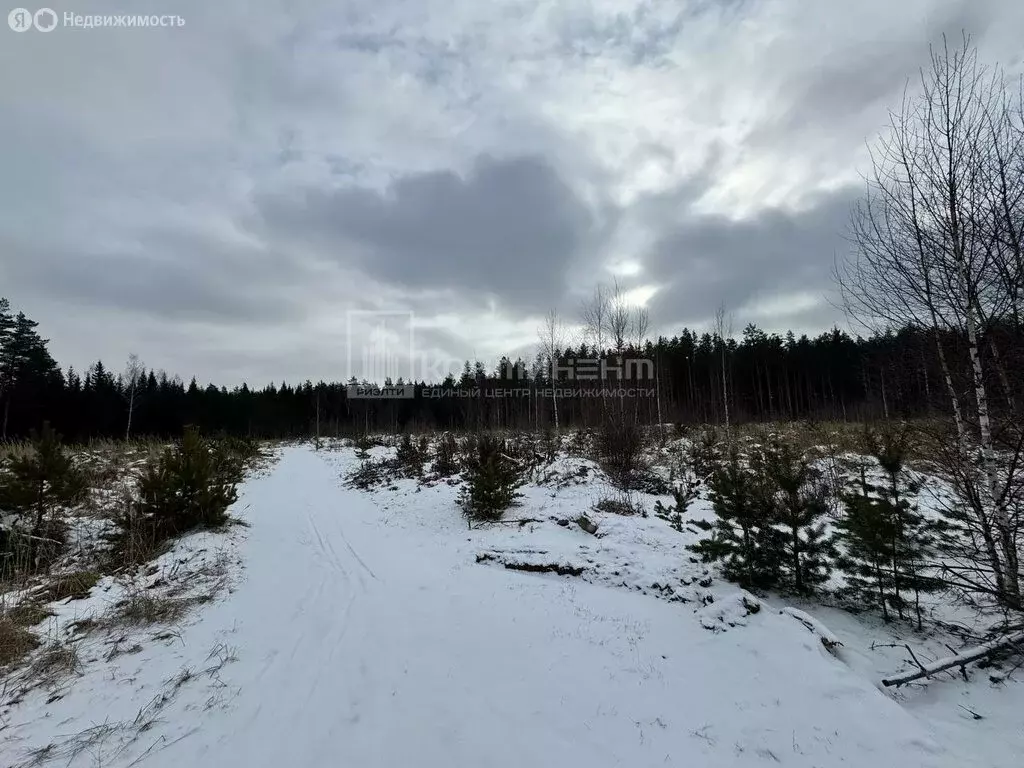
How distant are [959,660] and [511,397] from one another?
128 ft

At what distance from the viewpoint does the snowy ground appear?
318 cm

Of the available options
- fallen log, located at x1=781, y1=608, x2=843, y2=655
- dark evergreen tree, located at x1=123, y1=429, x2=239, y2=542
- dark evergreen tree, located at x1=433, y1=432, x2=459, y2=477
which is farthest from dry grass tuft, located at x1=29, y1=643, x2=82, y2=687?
dark evergreen tree, located at x1=433, y1=432, x2=459, y2=477

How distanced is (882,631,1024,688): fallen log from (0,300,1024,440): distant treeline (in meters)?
4.44

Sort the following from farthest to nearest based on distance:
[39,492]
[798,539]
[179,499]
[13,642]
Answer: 1. [179,499]
2. [39,492]
3. [798,539]
4. [13,642]

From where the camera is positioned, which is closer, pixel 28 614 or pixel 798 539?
pixel 798 539

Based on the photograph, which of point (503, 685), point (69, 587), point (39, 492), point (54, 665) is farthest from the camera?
point (39, 492)

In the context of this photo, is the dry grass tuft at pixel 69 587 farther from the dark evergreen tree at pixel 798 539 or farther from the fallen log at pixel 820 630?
the dark evergreen tree at pixel 798 539

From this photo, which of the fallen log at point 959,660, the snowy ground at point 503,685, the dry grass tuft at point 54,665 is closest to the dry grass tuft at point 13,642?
the dry grass tuft at point 54,665

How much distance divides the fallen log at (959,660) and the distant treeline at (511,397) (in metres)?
4.44

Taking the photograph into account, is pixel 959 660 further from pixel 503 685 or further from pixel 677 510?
pixel 677 510

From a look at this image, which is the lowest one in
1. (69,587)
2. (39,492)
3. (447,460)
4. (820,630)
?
(69,587)

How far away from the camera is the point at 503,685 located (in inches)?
160

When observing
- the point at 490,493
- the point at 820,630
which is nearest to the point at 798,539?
the point at 820,630

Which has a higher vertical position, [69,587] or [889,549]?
[889,549]
